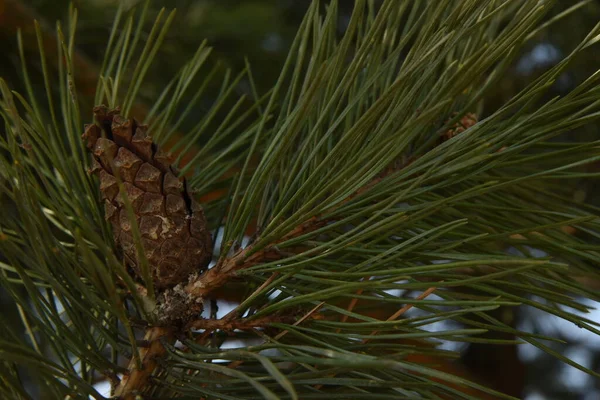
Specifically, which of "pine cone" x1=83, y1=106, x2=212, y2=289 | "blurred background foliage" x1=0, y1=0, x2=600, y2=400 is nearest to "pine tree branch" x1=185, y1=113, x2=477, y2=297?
"pine cone" x1=83, y1=106, x2=212, y2=289

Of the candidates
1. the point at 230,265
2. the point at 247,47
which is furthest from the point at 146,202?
the point at 247,47

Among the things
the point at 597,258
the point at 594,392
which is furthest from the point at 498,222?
the point at 594,392

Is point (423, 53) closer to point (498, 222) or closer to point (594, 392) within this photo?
point (498, 222)

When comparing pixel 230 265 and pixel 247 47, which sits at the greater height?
pixel 247 47

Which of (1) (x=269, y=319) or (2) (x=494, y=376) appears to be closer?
(1) (x=269, y=319)

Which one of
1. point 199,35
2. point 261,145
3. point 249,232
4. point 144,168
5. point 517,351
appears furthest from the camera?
point 517,351

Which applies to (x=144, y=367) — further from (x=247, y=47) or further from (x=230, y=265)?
(x=247, y=47)
